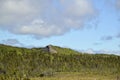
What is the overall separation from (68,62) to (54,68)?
1304 centimetres

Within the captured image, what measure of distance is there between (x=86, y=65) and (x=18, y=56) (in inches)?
1591

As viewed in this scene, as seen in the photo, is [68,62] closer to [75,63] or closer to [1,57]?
[75,63]

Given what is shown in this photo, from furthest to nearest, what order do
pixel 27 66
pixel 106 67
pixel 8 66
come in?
pixel 106 67 → pixel 27 66 → pixel 8 66

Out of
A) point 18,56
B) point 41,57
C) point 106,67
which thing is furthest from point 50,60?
point 106,67

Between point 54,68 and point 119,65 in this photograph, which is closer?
point 54,68

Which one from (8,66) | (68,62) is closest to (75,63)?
(68,62)

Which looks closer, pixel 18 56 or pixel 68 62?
pixel 18 56

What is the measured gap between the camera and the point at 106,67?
187 metres

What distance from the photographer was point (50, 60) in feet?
581

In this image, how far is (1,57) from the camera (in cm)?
16262

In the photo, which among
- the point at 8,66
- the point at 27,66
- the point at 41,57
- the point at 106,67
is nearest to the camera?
the point at 8,66

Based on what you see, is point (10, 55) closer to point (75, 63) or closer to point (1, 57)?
point (1, 57)

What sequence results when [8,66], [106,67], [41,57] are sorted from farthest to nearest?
[106,67] → [41,57] → [8,66]

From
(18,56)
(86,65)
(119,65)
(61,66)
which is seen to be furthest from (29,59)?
(119,65)
